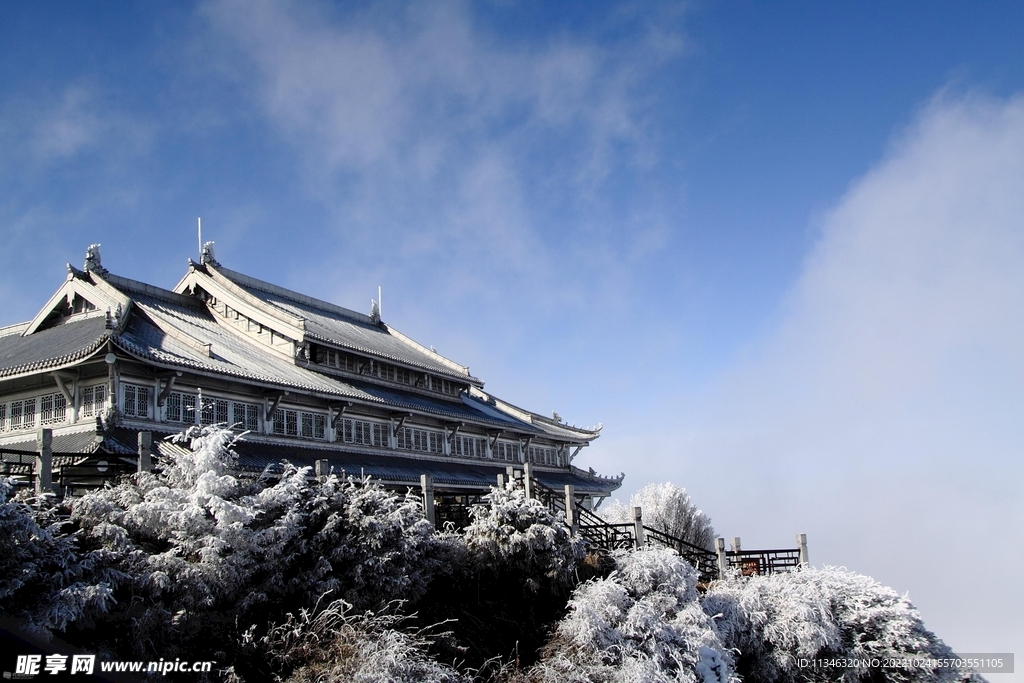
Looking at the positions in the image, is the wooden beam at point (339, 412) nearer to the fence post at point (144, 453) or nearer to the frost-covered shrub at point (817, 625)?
the fence post at point (144, 453)

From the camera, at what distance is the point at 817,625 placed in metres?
24.1

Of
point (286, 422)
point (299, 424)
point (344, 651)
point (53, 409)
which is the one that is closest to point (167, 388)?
point (53, 409)

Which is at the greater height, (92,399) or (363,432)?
(92,399)

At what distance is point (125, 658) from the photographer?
13500mm

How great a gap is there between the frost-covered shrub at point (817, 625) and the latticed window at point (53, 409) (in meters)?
19.2

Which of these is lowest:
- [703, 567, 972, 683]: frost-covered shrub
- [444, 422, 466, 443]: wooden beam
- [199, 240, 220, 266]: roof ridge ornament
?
[703, 567, 972, 683]: frost-covered shrub

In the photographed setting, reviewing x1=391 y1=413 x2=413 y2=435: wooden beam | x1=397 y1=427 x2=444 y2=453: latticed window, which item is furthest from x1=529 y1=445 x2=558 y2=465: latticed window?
x1=391 y1=413 x2=413 y2=435: wooden beam

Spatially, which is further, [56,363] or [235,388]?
[235,388]

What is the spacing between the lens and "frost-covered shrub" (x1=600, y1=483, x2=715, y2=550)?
53.4 metres

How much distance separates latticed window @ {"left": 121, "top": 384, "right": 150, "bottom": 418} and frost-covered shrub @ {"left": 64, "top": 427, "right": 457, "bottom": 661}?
7.31m

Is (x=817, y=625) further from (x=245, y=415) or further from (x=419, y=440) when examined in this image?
(x=245, y=415)

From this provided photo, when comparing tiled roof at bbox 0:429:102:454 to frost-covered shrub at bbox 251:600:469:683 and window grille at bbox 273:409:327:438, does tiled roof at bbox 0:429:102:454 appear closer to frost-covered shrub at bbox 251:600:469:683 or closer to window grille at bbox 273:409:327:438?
window grille at bbox 273:409:327:438

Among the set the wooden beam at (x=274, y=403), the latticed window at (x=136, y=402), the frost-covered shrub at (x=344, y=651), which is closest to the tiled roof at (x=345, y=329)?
the wooden beam at (x=274, y=403)

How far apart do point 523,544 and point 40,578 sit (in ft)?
35.3
